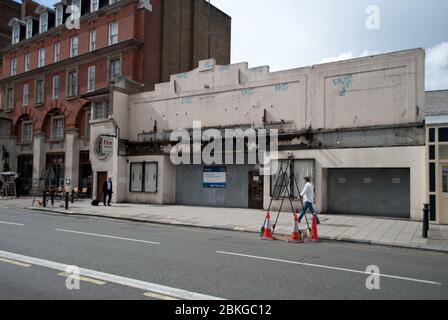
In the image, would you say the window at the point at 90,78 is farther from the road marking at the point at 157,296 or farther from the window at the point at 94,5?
the road marking at the point at 157,296

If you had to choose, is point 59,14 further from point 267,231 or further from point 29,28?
point 267,231

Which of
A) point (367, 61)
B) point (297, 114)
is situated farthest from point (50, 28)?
point (367, 61)

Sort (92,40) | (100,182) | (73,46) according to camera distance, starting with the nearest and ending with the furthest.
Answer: (100,182) < (92,40) < (73,46)

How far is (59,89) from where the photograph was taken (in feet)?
106

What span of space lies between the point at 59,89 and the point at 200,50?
41.2 feet

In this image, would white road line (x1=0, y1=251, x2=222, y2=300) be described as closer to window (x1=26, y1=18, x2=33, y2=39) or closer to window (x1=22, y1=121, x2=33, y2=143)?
window (x1=22, y1=121, x2=33, y2=143)

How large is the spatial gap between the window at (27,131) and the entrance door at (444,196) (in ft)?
109

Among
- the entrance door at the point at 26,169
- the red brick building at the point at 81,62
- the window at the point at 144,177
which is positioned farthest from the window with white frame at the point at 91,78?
the entrance door at the point at 26,169

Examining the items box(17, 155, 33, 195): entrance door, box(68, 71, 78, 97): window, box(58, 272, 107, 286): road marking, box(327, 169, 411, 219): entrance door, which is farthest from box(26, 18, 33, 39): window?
box(58, 272, 107, 286): road marking

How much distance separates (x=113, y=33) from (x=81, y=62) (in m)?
3.85

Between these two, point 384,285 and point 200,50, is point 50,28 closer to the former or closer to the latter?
point 200,50

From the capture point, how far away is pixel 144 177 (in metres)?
23.6

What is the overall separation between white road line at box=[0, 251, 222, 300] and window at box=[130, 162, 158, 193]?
15539 millimetres

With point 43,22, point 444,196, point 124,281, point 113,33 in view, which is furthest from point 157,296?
point 43,22
